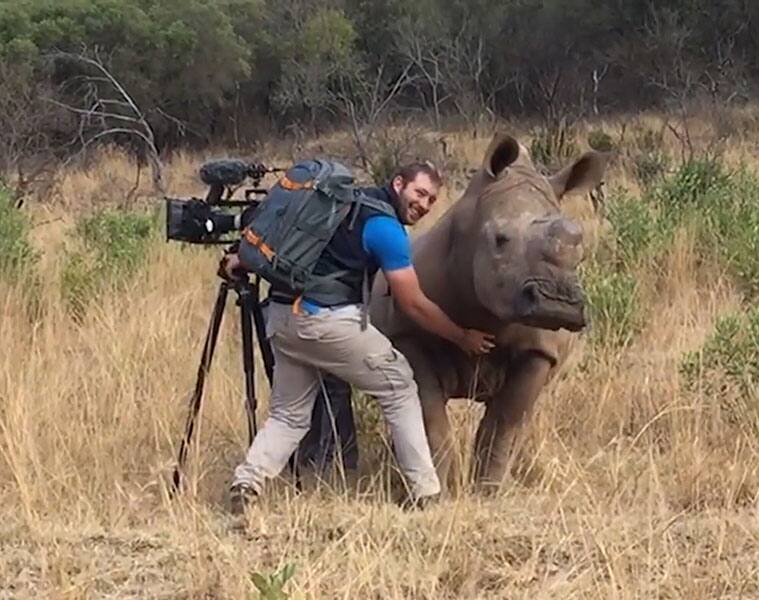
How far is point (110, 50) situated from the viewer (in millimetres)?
27625

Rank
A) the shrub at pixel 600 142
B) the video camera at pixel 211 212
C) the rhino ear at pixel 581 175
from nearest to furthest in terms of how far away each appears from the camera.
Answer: the video camera at pixel 211 212 → the rhino ear at pixel 581 175 → the shrub at pixel 600 142

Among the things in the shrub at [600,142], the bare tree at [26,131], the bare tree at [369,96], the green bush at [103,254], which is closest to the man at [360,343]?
the green bush at [103,254]

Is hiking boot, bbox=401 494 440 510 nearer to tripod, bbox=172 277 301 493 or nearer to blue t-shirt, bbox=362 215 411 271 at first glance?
tripod, bbox=172 277 301 493

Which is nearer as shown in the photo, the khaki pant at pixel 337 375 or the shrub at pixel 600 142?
the khaki pant at pixel 337 375

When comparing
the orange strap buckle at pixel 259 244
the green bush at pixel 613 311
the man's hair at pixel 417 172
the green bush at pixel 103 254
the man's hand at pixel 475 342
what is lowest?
the green bush at pixel 103 254

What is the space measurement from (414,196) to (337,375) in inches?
29.2

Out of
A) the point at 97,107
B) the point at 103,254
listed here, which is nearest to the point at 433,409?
the point at 103,254

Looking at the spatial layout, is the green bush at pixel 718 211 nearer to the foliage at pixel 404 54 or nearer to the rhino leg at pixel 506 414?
the rhino leg at pixel 506 414

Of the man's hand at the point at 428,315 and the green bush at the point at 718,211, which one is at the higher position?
the man's hand at the point at 428,315

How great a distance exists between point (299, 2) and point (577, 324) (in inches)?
1072

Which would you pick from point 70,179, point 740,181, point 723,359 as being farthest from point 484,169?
point 70,179

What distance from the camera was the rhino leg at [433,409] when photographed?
19.2 feet

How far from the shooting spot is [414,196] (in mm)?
5707

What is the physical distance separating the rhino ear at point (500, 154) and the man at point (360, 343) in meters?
0.21
